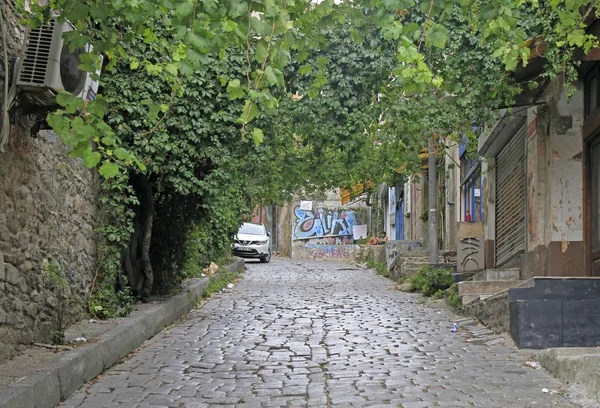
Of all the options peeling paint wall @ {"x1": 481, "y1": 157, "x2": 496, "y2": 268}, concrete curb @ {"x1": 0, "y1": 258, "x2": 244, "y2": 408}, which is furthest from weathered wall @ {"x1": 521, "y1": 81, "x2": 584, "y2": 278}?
concrete curb @ {"x1": 0, "y1": 258, "x2": 244, "y2": 408}

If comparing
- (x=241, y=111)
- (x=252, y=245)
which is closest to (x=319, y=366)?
(x=241, y=111)

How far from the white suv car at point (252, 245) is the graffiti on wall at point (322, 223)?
432 inches

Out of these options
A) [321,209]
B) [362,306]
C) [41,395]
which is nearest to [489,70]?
[362,306]

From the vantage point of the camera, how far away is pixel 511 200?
48.5 ft

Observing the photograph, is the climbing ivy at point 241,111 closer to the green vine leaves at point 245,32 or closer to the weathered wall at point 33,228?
the weathered wall at point 33,228

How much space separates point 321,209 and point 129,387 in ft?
119

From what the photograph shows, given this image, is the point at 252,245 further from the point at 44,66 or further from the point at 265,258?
the point at 44,66

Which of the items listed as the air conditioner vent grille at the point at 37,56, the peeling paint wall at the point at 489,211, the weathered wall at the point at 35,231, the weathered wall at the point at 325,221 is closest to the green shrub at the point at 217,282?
the peeling paint wall at the point at 489,211

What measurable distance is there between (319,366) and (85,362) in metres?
2.24

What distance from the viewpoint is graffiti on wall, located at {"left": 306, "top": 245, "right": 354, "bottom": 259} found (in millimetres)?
36969

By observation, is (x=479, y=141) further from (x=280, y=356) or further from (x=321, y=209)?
(x=321, y=209)

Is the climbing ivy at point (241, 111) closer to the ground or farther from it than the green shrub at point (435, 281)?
farther from it

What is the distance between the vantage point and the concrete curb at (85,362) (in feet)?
18.0

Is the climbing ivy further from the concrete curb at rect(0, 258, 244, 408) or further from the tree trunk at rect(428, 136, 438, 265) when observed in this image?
the tree trunk at rect(428, 136, 438, 265)
